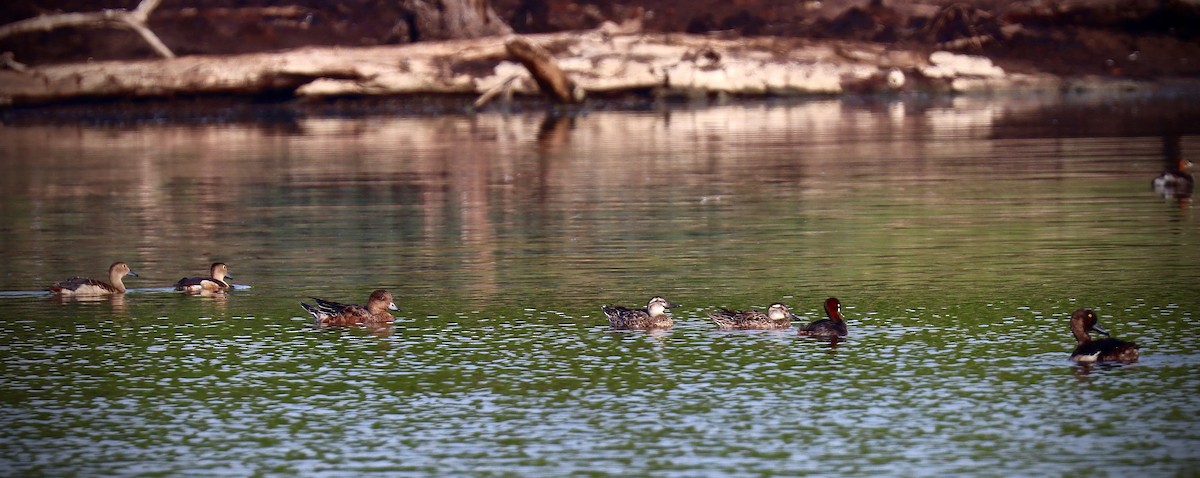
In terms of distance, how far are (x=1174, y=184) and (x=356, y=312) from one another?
42.8 ft

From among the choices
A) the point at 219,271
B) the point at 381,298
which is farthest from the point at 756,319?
the point at 219,271

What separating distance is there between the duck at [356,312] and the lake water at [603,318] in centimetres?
14

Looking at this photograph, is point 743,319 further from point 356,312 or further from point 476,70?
point 476,70

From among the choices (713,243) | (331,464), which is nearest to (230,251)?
(713,243)

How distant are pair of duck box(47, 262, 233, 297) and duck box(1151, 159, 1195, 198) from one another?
12.7 meters

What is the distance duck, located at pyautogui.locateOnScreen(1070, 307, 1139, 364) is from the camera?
44.2ft

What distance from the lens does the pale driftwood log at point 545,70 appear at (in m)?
43.3

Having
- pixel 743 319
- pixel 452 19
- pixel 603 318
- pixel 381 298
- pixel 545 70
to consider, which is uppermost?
pixel 452 19

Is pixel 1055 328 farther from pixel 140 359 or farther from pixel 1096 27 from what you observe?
pixel 1096 27

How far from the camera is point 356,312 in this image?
1619 cm

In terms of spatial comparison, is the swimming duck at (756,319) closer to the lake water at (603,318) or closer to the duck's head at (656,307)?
the lake water at (603,318)

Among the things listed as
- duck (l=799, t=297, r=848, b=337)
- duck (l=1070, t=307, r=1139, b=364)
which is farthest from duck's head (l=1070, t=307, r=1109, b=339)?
duck (l=799, t=297, r=848, b=337)

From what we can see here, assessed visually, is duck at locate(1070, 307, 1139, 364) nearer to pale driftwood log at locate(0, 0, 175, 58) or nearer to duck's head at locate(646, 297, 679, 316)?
duck's head at locate(646, 297, 679, 316)

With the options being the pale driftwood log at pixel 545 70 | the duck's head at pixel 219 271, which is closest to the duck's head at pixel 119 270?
the duck's head at pixel 219 271
